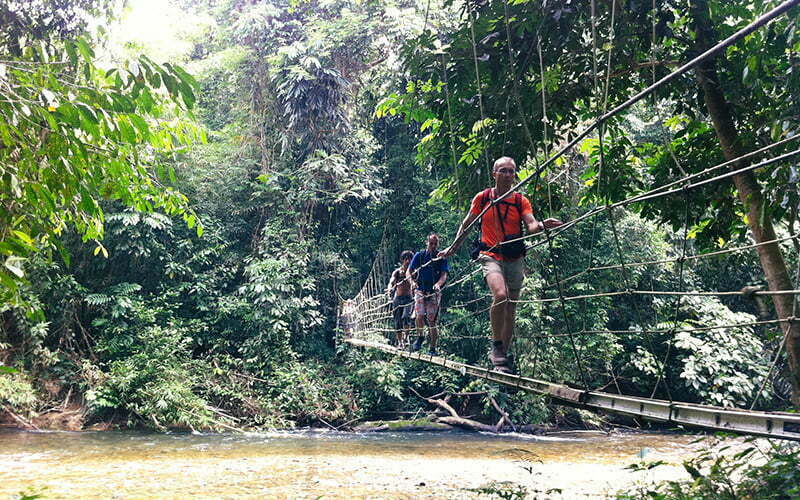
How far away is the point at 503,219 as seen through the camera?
257 cm

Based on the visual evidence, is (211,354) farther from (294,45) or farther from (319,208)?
(294,45)

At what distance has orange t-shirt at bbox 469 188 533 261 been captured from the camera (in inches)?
101

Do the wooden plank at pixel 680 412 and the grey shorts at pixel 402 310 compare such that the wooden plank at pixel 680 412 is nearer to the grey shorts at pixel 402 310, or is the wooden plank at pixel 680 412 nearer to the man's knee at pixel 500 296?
the man's knee at pixel 500 296

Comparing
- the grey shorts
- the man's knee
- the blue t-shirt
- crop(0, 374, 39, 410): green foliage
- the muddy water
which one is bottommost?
the muddy water

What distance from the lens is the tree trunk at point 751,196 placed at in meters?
2.45

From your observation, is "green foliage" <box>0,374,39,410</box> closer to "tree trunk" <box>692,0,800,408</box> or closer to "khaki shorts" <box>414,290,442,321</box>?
"khaki shorts" <box>414,290,442,321</box>

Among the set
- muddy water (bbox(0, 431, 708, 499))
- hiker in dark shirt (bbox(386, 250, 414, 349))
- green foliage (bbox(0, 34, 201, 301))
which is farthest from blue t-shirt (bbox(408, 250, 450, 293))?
green foliage (bbox(0, 34, 201, 301))

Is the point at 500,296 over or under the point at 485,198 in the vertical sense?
under

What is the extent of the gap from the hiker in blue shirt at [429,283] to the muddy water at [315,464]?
42.4 inches

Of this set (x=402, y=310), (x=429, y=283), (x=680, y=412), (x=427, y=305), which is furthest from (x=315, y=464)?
(x=680, y=412)

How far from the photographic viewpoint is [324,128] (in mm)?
8789

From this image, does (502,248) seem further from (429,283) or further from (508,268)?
(429,283)

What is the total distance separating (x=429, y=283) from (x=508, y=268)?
5.18ft

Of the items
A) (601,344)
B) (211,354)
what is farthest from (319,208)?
(601,344)
